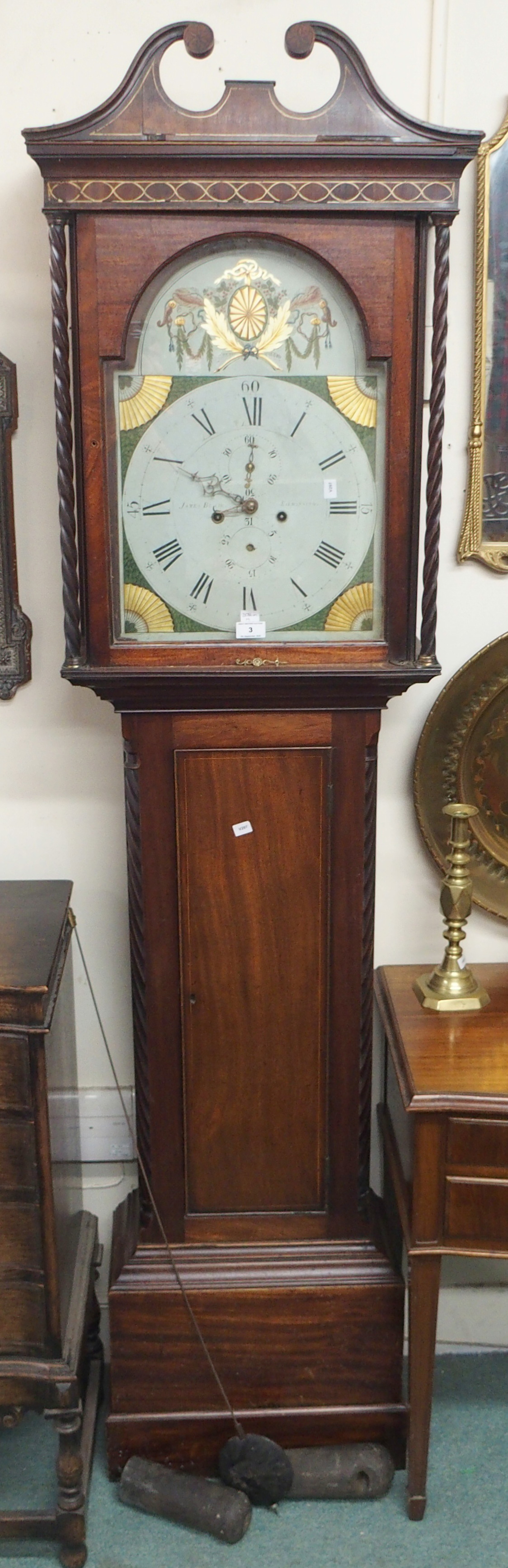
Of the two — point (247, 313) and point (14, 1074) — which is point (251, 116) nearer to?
point (247, 313)

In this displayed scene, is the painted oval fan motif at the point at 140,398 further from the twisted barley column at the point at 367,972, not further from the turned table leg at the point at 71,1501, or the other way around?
the turned table leg at the point at 71,1501

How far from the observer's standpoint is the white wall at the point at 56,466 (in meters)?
1.89

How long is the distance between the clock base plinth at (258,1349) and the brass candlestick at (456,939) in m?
0.45

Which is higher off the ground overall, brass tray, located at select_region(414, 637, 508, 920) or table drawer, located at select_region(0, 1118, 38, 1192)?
brass tray, located at select_region(414, 637, 508, 920)

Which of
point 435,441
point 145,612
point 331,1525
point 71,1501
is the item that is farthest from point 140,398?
point 331,1525

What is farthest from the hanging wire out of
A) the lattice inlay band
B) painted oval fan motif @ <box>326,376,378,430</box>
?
the lattice inlay band

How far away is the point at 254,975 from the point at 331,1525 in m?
0.94

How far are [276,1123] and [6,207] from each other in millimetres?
1582

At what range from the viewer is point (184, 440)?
1.74 metres

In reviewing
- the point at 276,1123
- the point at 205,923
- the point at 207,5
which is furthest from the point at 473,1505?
the point at 207,5

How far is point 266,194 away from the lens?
1631 mm

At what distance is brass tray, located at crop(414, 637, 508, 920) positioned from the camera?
2113 millimetres

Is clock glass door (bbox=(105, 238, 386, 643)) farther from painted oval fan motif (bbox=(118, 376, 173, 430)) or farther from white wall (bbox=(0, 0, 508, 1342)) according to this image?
white wall (bbox=(0, 0, 508, 1342))

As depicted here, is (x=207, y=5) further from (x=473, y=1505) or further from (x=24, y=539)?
(x=473, y=1505)
